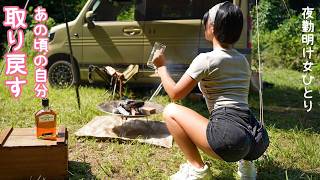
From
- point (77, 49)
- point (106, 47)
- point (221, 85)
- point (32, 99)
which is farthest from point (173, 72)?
point (221, 85)

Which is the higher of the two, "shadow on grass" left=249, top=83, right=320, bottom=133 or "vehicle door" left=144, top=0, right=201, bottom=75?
"vehicle door" left=144, top=0, right=201, bottom=75

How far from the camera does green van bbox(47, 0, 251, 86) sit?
20.6 feet

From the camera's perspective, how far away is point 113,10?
22.0 ft

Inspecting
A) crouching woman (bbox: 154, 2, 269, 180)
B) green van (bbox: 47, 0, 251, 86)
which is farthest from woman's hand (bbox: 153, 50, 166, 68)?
green van (bbox: 47, 0, 251, 86)

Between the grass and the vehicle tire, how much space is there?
409 millimetres

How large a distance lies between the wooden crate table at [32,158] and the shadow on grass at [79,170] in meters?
0.19

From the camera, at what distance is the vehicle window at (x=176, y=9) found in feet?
20.7

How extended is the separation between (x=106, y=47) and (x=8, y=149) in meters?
3.76

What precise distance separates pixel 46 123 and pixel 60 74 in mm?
3874

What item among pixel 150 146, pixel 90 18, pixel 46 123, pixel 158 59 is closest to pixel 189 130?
pixel 158 59

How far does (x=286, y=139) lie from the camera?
4.50 m

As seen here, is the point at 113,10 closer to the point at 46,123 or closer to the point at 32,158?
the point at 46,123

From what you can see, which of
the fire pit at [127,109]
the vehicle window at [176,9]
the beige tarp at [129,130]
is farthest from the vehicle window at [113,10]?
the fire pit at [127,109]

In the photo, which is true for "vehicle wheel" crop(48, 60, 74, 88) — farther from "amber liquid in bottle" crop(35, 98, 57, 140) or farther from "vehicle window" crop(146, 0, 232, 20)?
"amber liquid in bottle" crop(35, 98, 57, 140)
